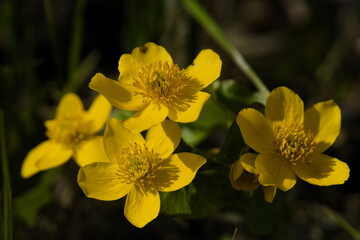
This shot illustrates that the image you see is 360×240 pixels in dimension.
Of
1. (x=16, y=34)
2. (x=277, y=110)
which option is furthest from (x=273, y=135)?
(x=16, y=34)

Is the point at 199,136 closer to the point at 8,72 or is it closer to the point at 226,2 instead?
the point at 8,72

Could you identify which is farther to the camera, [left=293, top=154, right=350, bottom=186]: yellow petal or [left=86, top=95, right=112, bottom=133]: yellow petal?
[left=86, top=95, right=112, bottom=133]: yellow petal

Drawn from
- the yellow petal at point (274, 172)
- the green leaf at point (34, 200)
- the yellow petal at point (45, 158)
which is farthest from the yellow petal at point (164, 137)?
the green leaf at point (34, 200)

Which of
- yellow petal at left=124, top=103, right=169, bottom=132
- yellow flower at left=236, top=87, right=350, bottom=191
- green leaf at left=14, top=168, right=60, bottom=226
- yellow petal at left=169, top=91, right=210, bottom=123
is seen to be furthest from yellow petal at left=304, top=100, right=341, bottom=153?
green leaf at left=14, top=168, right=60, bottom=226

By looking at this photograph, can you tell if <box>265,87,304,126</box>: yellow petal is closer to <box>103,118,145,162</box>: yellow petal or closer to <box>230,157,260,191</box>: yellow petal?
<box>230,157,260,191</box>: yellow petal

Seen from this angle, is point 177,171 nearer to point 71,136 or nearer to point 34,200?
point 71,136
